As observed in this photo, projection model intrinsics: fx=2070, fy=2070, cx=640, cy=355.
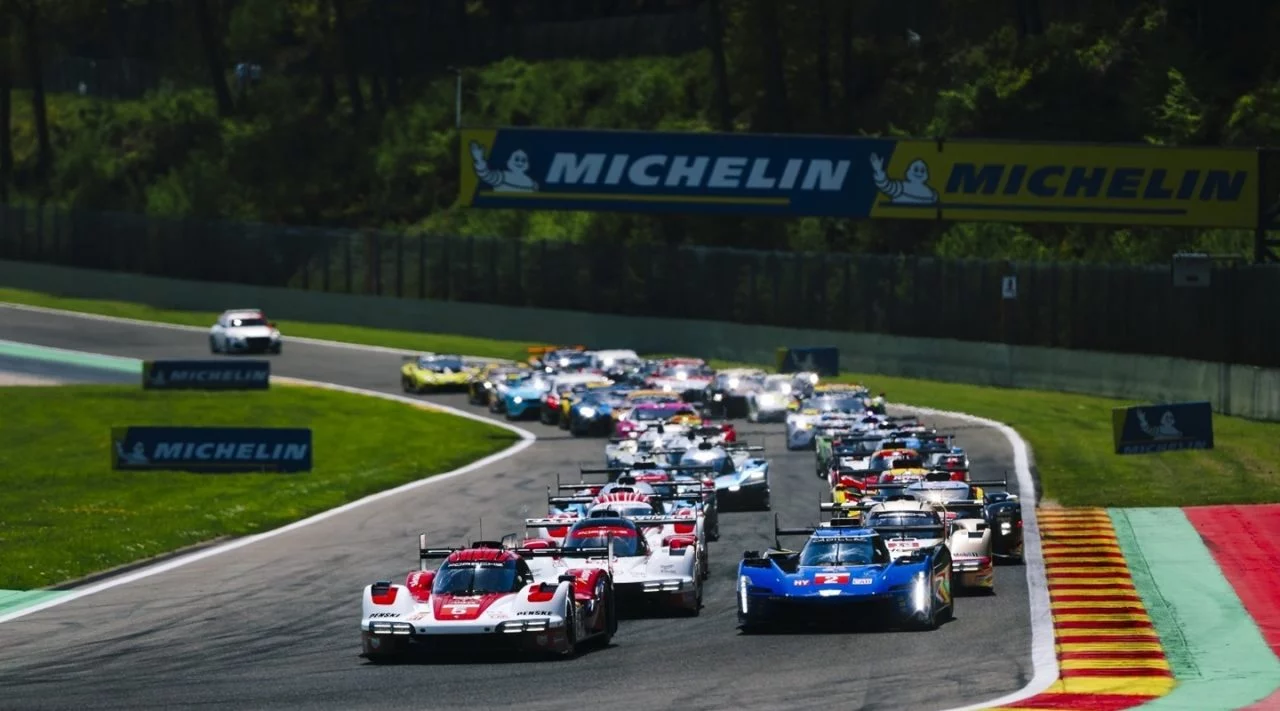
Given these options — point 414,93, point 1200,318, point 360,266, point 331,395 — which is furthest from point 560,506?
point 414,93

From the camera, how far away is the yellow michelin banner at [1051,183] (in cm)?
5678

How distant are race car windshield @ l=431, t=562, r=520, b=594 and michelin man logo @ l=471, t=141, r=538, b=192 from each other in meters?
36.4

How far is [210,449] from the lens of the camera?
1743 inches

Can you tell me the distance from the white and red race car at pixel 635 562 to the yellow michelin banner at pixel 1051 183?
103ft

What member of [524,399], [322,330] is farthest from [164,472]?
[322,330]

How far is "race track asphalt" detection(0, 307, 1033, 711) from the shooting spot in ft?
64.0

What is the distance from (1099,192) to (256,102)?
205ft

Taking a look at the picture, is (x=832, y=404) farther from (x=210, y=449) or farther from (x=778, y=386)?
(x=210, y=449)

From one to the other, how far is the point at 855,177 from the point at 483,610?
Answer: 3723 cm

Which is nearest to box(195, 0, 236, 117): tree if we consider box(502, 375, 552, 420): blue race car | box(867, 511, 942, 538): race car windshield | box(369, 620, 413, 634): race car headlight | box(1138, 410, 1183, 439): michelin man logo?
box(502, 375, 552, 420): blue race car

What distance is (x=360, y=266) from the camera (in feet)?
280

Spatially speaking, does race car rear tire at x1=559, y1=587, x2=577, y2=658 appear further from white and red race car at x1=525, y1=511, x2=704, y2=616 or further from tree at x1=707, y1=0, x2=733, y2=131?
tree at x1=707, y1=0, x2=733, y2=131

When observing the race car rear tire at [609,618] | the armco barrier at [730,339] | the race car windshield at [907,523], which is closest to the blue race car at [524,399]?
the armco barrier at [730,339]

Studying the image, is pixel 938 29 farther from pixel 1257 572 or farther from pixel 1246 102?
pixel 1257 572
